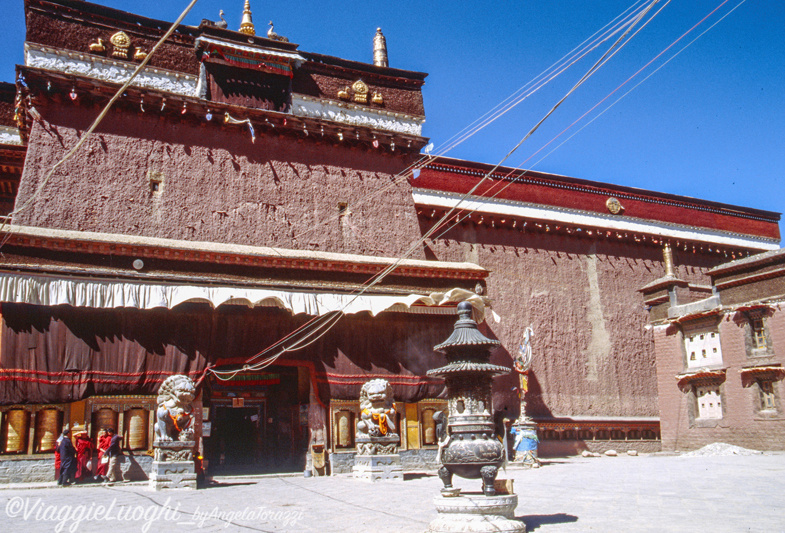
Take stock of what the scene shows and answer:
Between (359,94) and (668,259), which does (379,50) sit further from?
(668,259)

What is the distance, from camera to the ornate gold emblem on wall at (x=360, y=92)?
1870cm

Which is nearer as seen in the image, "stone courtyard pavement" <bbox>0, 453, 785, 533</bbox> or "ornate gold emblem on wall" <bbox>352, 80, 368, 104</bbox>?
"stone courtyard pavement" <bbox>0, 453, 785, 533</bbox>

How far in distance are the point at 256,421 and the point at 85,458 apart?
575 centimetres

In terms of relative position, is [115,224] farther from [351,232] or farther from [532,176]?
[532,176]

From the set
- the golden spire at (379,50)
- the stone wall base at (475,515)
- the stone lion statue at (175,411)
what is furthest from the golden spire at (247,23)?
the stone wall base at (475,515)

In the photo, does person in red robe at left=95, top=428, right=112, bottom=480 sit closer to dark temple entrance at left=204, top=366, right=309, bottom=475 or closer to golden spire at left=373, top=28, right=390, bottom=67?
dark temple entrance at left=204, top=366, right=309, bottom=475

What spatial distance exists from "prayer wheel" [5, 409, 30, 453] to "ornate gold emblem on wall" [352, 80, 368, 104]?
39.5 ft

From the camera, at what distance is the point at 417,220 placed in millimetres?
18484

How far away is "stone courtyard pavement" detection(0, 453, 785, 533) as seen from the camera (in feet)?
22.0

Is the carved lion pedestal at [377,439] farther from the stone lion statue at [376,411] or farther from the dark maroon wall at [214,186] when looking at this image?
the dark maroon wall at [214,186]

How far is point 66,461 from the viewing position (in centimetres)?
1146

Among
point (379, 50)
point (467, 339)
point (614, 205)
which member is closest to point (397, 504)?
point (467, 339)

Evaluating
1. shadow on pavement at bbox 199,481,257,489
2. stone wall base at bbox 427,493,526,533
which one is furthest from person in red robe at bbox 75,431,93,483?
stone wall base at bbox 427,493,526,533

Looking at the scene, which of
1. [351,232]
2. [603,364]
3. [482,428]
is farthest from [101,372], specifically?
[603,364]
